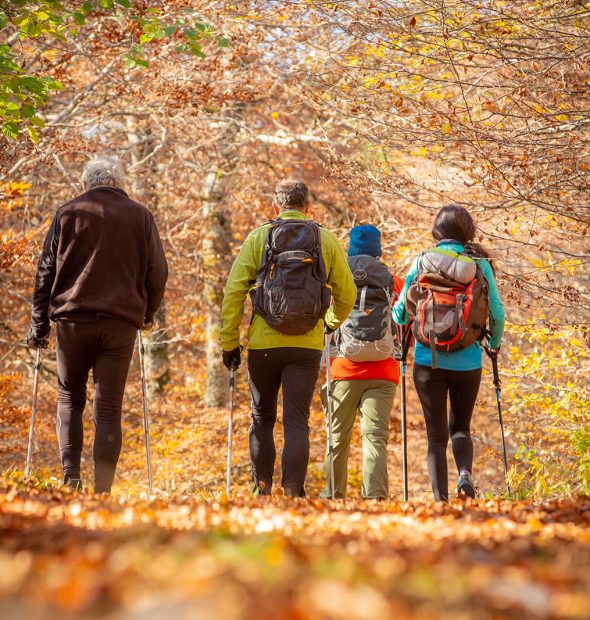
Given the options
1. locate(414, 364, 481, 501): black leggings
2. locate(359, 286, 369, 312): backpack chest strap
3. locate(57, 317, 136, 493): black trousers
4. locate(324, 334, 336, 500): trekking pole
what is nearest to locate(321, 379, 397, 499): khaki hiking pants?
locate(324, 334, 336, 500): trekking pole

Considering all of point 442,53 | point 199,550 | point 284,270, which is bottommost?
point 199,550

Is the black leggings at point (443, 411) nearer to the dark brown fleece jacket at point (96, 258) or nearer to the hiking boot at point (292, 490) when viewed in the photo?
the hiking boot at point (292, 490)

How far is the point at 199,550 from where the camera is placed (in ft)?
9.97

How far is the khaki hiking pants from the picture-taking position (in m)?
7.55

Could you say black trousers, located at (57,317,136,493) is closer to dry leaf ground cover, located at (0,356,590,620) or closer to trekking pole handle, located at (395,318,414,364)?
dry leaf ground cover, located at (0,356,590,620)

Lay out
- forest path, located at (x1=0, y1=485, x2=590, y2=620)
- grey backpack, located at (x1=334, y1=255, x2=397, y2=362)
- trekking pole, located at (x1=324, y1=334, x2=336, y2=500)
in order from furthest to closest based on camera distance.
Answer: grey backpack, located at (x1=334, y1=255, x2=397, y2=362) < trekking pole, located at (x1=324, y1=334, x2=336, y2=500) < forest path, located at (x1=0, y1=485, x2=590, y2=620)

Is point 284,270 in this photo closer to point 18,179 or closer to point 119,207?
point 119,207

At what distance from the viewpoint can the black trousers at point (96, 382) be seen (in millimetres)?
6184

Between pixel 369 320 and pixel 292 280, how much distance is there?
1.43 metres

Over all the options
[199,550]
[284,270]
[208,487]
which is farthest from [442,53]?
[208,487]

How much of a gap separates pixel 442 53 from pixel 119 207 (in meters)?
3.47

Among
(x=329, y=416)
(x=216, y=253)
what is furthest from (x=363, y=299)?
(x=216, y=253)

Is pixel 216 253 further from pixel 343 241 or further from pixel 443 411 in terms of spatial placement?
pixel 443 411

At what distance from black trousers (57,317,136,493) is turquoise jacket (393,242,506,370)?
6.80ft
